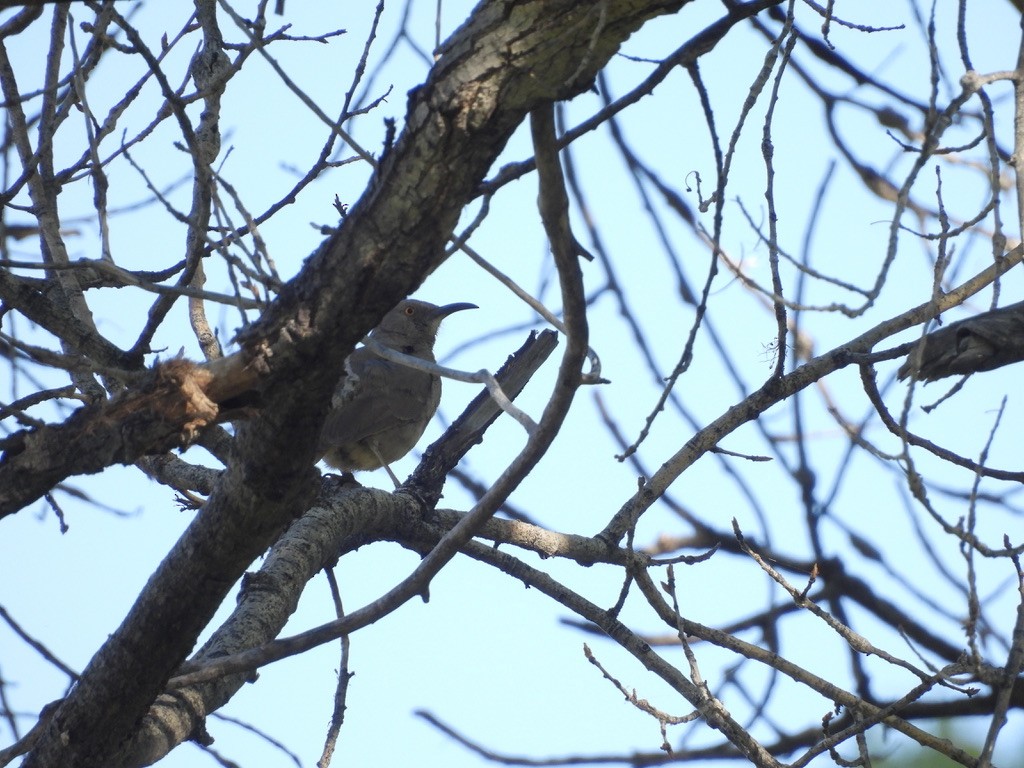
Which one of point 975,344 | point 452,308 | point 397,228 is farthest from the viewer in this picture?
point 452,308

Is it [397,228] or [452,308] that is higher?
[452,308]

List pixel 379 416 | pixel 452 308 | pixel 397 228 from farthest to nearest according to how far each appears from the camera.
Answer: pixel 452 308 → pixel 379 416 → pixel 397 228

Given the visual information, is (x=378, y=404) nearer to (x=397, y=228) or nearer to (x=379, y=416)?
(x=379, y=416)

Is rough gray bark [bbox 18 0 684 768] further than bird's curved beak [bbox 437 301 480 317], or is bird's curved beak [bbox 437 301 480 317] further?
bird's curved beak [bbox 437 301 480 317]

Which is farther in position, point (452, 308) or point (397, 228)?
point (452, 308)

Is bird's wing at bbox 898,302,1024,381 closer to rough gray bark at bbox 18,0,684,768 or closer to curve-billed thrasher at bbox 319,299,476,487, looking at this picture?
rough gray bark at bbox 18,0,684,768

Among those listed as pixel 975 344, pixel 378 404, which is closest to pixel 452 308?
pixel 378 404

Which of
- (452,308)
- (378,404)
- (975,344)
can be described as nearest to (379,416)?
(378,404)

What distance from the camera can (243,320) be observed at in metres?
2.88

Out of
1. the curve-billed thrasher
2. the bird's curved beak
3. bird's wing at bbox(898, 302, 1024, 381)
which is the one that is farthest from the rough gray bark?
the bird's curved beak

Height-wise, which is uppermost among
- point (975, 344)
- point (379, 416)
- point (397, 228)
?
point (379, 416)

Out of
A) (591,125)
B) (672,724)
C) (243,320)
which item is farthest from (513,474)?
(672,724)

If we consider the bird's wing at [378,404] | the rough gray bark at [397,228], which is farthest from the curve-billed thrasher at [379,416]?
the rough gray bark at [397,228]

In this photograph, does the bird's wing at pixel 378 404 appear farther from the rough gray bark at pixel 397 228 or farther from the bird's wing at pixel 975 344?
the bird's wing at pixel 975 344
